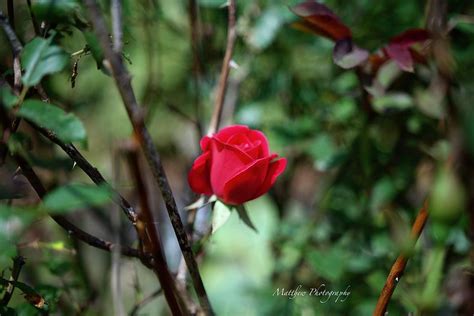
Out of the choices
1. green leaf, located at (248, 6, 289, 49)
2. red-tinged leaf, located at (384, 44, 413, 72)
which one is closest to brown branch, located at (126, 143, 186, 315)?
red-tinged leaf, located at (384, 44, 413, 72)

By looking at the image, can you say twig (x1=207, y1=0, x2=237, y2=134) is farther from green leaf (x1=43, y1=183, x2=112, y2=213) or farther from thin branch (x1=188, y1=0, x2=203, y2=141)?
green leaf (x1=43, y1=183, x2=112, y2=213)

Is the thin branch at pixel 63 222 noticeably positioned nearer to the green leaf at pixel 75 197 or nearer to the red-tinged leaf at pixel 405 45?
the green leaf at pixel 75 197

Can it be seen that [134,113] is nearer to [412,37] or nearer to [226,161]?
[226,161]

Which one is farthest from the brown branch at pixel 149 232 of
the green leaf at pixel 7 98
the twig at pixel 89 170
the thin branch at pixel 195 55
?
the thin branch at pixel 195 55

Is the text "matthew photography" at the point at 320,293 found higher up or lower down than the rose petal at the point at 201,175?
lower down

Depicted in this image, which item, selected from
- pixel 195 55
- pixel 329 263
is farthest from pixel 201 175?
pixel 195 55

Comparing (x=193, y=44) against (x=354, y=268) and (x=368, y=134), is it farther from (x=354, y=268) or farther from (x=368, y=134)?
(x=354, y=268)

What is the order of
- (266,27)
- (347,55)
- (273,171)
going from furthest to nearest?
(266,27) < (347,55) < (273,171)
